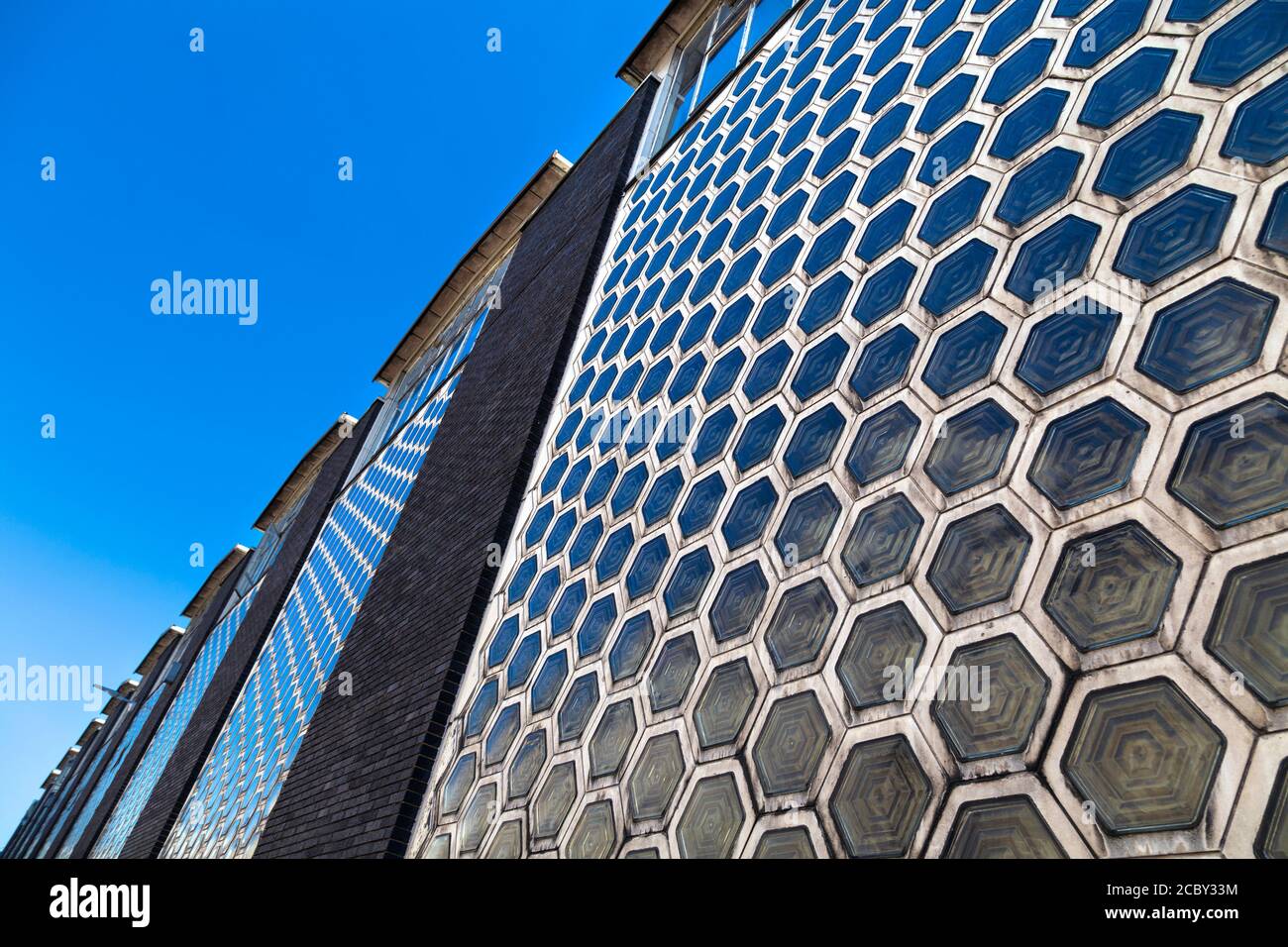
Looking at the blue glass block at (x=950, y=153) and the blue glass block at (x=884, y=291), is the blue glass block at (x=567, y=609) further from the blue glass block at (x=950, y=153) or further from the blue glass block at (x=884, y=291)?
the blue glass block at (x=950, y=153)

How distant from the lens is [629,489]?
361cm

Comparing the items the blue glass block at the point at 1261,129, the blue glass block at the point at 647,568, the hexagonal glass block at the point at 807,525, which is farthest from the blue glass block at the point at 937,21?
the blue glass block at the point at 647,568

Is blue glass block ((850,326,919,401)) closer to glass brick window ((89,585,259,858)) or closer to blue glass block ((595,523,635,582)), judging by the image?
blue glass block ((595,523,635,582))

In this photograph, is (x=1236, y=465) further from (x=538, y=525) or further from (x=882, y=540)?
(x=538, y=525)

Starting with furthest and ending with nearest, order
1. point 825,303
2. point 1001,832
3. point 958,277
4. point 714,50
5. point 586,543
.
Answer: point 714,50, point 586,543, point 825,303, point 958,277, point 1001,832

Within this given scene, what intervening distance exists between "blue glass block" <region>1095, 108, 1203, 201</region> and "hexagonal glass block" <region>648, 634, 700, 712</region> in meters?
1.95

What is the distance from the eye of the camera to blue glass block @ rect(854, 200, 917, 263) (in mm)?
2938

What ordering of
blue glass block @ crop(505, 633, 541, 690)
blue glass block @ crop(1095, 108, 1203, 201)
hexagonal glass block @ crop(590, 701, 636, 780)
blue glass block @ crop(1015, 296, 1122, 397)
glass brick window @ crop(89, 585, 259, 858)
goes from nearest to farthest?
blue glass block @ crop(1015, 296, 1122, 397), blue glass block @ crop(1095, 108, 1203, 201), hexagonal glass block @ crop(590, 701, 636, 780), blue glass block @ crop(505, 633, 541, 690), glass brick window @ crop(89, 585, 259, 858)

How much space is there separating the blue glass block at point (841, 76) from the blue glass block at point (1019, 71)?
1.26m

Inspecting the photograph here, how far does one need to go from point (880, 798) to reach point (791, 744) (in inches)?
12.7

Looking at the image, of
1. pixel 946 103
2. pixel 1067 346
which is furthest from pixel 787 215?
pixel 1067 346

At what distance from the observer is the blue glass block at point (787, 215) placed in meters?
3.78

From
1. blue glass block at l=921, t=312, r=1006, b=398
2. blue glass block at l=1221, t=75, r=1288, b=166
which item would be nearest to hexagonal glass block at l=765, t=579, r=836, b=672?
blue glass block at l=921, t=312, r=1006, b=398
